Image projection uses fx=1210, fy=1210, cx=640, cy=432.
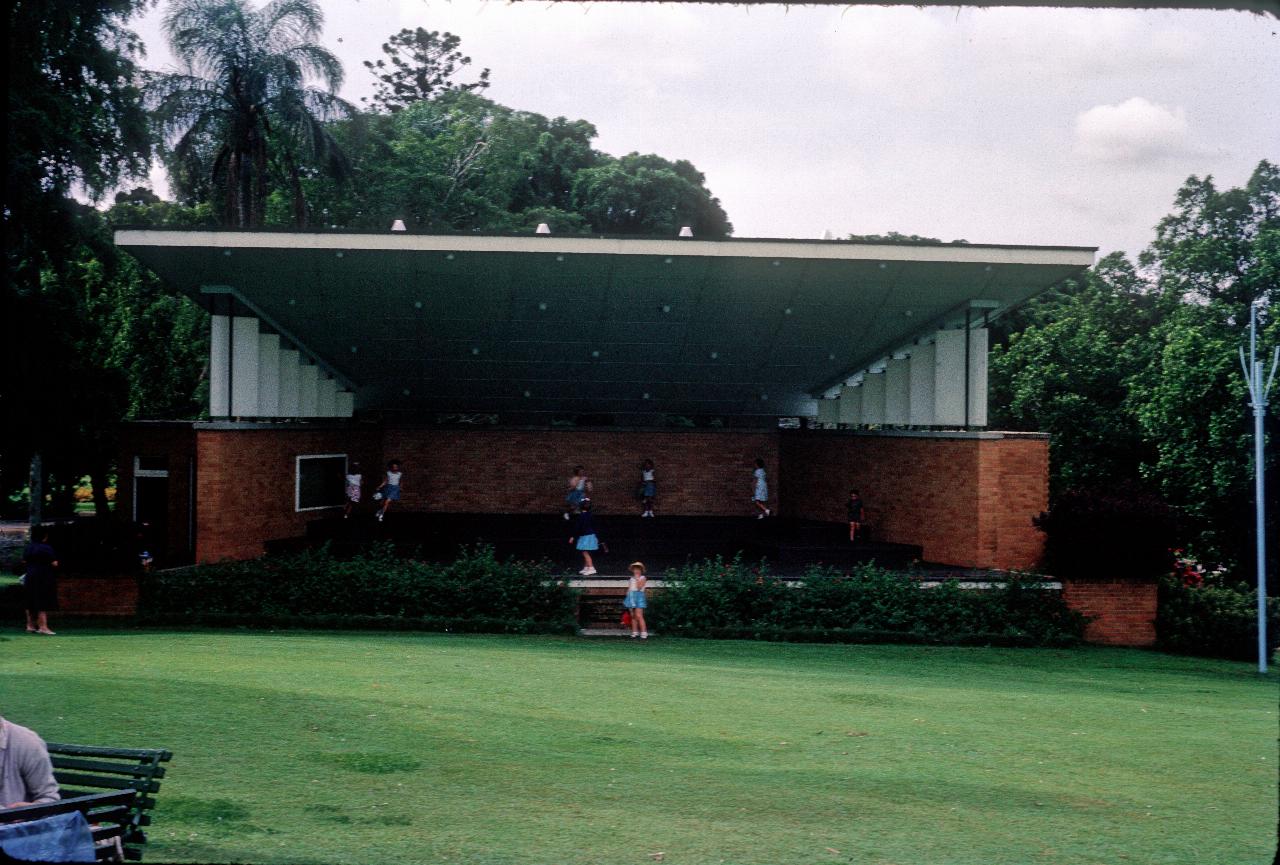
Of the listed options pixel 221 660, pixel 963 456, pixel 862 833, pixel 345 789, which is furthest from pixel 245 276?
pixel 862 833

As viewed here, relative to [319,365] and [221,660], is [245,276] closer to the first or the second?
[319,365]

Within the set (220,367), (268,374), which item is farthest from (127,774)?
(268,374)

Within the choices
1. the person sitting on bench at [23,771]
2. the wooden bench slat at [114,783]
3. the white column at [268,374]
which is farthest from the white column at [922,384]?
the person sitting on bench at [23,771]

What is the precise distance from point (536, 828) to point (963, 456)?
17005 millimetres

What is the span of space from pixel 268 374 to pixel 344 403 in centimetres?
390

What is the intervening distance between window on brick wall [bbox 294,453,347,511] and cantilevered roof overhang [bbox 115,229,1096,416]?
2.04 metres

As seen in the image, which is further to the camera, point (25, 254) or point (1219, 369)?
point (1219, 369)

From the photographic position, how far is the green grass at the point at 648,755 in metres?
7.53

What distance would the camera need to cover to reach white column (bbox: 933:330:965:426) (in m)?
24.3

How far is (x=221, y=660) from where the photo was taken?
14273 millimetres

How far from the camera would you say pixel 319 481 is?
26.2 m

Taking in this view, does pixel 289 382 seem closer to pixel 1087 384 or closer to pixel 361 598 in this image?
pixel 361 598

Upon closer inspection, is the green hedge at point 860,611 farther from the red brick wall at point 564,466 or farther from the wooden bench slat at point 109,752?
the wooden bench slat at point 109,752

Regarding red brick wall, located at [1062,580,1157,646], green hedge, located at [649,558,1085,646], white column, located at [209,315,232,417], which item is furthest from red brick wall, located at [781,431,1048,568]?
white column, located at [209,315,232,417]
